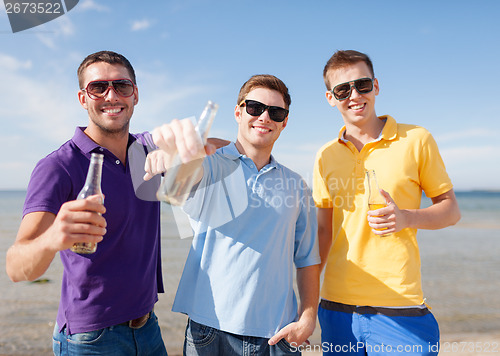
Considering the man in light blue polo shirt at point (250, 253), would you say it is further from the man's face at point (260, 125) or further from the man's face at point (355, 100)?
the man's face at point (355, 100)

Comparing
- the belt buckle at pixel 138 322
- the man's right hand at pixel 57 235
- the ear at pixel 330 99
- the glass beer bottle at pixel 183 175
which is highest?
the ear at pixel 330 99

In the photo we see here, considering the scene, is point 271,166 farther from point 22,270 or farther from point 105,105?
point 22,270

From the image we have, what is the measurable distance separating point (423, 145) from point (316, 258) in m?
1.23

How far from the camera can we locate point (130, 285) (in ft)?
8.57

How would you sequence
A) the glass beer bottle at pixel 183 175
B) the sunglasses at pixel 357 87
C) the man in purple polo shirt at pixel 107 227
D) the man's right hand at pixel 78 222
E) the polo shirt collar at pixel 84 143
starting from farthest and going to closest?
the sunglasses at pixel 357 87 < the polo shirt collar at pixel 84 143 < the man in purple polo shirt at pixel 107 227 < the glass beer bottle at pixel 183 175 < the man's right hand at pixel 78 222

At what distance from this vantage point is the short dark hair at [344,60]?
307 centimetres

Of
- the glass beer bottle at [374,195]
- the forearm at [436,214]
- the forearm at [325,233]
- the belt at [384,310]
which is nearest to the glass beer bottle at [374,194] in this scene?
the glass beer bottle at [374,195]

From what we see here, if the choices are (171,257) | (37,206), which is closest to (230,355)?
(37,206)

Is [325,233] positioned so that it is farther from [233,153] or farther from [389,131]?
[233,153]

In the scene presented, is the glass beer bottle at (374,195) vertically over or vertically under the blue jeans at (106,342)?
over

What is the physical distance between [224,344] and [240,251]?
0.62m

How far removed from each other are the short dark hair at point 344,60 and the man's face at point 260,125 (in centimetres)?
63

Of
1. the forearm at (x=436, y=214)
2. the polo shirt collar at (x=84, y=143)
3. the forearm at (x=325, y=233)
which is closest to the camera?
Result: the polo shirt collar at (x=84, y=143)

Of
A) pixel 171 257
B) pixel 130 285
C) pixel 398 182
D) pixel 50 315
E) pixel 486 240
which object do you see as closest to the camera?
pixel 130 285
